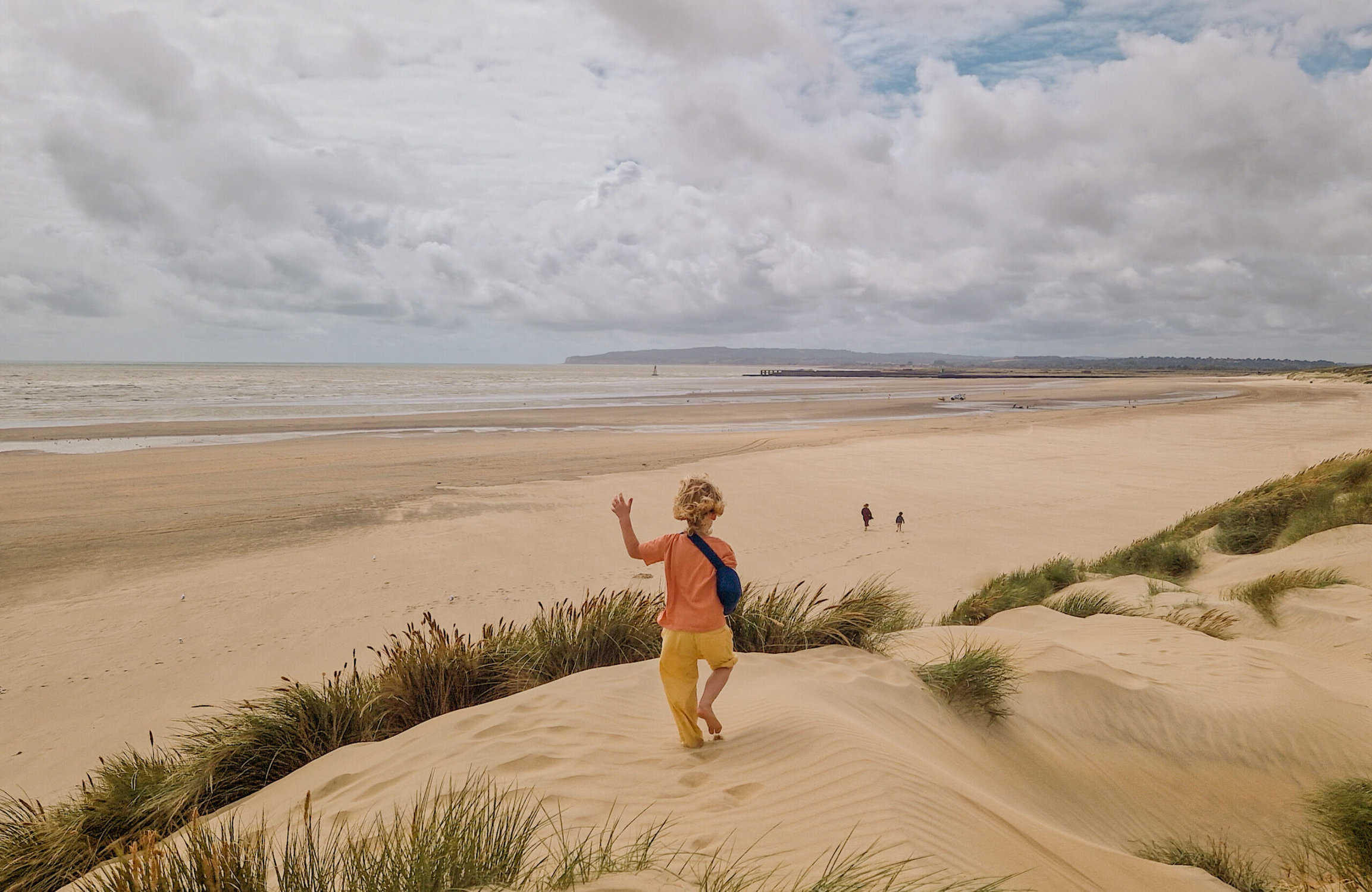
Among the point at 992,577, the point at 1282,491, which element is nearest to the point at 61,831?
the point at 992,577

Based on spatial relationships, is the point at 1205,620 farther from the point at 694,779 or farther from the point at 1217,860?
the point at 694,779

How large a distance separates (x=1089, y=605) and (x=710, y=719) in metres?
6.54

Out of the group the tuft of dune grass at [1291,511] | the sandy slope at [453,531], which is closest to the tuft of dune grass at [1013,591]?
the sandy slope at [453,531]

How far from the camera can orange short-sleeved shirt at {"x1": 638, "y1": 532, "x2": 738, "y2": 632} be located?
400cm

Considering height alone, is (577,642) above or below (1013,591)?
above

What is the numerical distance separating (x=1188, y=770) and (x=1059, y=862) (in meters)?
2.37

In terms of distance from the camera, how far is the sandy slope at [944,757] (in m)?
3.47

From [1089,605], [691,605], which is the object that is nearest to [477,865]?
[691,605]

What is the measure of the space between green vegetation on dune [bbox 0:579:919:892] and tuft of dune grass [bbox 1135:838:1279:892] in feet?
8.63

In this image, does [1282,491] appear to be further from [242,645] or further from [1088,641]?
[242,645]

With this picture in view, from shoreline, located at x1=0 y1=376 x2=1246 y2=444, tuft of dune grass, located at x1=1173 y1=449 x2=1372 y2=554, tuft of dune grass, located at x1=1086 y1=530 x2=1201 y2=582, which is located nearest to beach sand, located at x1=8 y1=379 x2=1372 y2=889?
tuft of dune grass, located at x1=1086 y1=530 x2=1201 y2=582

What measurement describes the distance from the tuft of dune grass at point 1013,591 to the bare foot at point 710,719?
202 inches

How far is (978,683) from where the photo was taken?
526cm

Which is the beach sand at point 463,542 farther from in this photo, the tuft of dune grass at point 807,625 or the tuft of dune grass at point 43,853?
the tuft of dune grass at point 43,853
